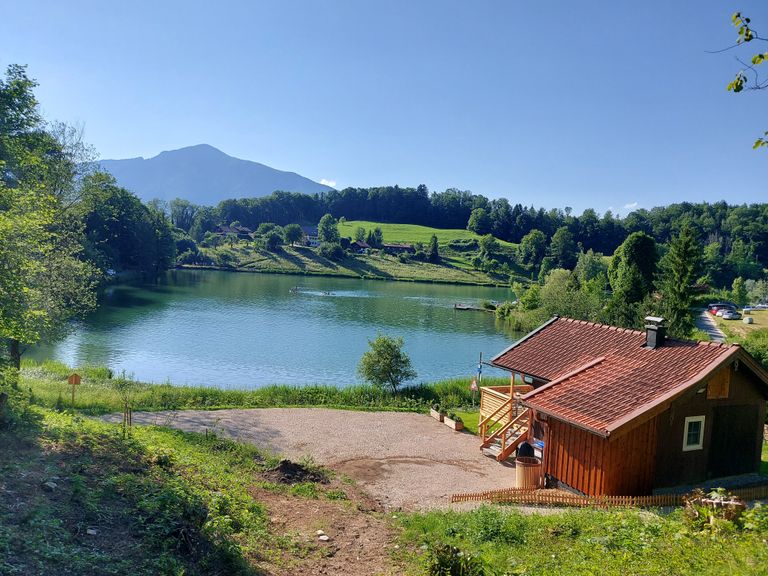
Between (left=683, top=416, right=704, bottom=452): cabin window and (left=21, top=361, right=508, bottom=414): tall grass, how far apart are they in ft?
41.8

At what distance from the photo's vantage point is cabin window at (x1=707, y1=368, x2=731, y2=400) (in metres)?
15.5

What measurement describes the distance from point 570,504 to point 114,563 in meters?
10.4

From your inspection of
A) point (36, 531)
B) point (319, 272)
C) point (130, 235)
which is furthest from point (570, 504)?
point (319, 272)

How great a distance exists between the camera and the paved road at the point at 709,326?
5269cm

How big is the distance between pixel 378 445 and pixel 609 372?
8182 mm

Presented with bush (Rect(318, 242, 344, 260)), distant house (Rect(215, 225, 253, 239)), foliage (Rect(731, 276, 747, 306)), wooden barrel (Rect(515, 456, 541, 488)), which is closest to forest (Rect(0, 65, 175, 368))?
wooden barrel (Rect(515, 456, 541, 488))

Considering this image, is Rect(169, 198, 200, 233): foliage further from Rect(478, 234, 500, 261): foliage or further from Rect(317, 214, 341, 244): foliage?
Rect(478, 234, 500, 261): foliage

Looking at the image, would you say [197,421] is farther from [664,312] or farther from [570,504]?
[664,312]

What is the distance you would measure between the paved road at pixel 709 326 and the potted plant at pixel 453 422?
34.1 m

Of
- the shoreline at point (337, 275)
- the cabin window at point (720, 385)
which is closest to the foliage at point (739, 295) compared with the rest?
the shoreline at point (337, 275)

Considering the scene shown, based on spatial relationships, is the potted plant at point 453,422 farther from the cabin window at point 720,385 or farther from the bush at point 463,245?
the bush at point 463,245

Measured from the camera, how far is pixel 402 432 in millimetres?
21703

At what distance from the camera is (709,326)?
203 feet

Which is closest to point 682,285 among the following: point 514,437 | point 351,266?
point 514,437
